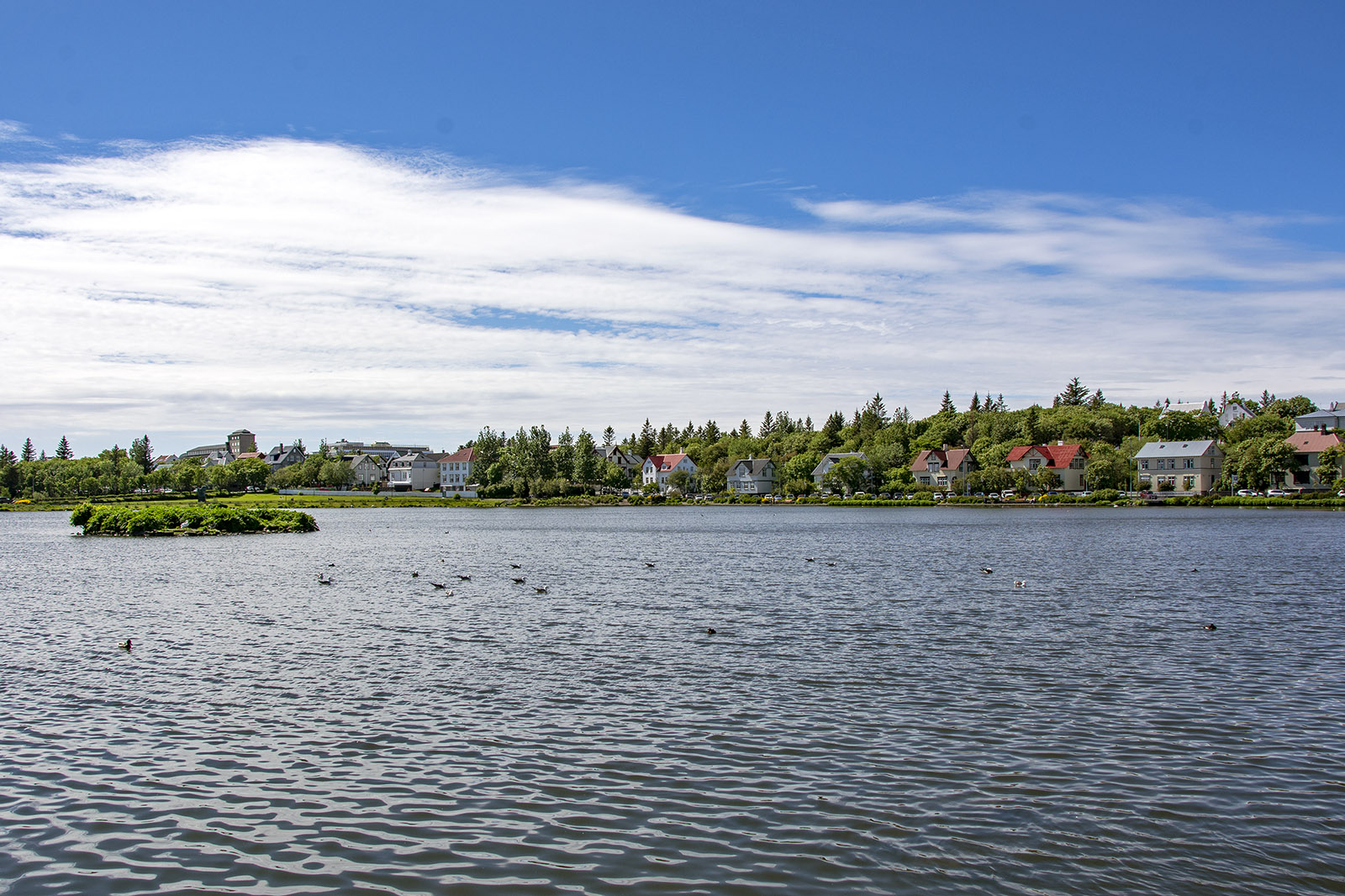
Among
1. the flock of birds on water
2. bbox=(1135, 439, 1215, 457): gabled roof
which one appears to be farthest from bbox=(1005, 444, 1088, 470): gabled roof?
the flock of birds on water

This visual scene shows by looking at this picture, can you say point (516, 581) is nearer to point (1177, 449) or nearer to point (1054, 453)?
point (1177, 449)

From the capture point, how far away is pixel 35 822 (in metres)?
11.3

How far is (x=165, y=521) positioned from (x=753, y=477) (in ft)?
446

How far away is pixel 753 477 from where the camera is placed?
197 metres

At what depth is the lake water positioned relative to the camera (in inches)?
396

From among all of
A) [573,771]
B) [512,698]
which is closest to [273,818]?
[573,771]

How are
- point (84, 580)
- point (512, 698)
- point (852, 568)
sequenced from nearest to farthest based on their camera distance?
1. point (512, 698)
2. point (84, 580)
3. point (852, 568)

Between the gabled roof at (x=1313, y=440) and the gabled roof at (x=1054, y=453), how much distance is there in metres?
31.6

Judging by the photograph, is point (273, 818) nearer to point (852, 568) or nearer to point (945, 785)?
point (945, 785)

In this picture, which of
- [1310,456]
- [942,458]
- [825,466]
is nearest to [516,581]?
[1310,456]

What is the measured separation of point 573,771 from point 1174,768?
8.34 metres

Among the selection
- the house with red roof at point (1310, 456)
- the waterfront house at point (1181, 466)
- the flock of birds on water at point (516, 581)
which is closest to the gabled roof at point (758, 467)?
the waterfront house at point (1181, 466)

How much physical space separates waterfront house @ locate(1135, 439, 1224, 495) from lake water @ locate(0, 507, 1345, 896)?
123539 millimetres

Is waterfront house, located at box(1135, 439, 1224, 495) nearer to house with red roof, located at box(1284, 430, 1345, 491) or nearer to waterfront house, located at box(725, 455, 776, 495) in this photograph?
house with red roof, located at box(1284, 430, 1345, 491)
